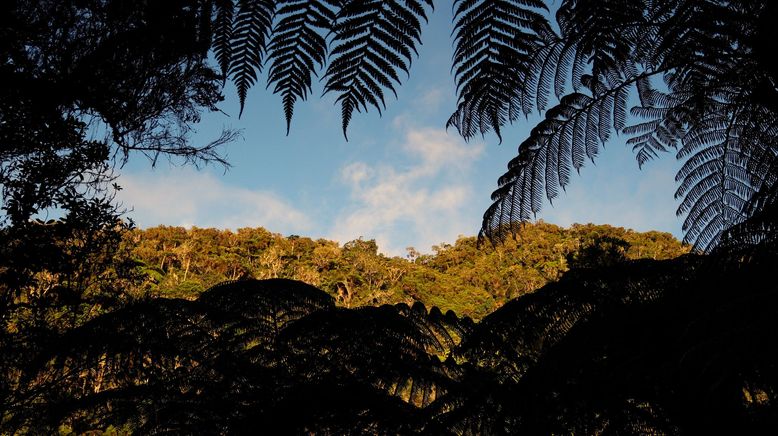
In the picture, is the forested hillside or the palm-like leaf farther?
the forested hillside

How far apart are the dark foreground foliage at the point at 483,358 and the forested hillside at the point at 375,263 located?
12.6 m

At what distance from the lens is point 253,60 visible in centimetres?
59

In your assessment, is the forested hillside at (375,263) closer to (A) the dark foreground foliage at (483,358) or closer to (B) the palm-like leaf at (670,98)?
(A) the dark foreground foliage at (483,358)

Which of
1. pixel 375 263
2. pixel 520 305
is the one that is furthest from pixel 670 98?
pixel 375 263

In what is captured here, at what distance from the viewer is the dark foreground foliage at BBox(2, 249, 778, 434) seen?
650mm

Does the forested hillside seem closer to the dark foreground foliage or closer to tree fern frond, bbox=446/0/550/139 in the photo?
the dark foreground foliage

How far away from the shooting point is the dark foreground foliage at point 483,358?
0.65 meters

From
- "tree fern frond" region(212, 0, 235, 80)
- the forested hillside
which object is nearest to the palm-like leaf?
"tree fern frond" region(212, 0, 235, 80)

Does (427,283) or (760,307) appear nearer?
(760,307)

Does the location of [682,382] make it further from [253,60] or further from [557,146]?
[253,60]

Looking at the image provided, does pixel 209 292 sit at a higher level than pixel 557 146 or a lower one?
lower

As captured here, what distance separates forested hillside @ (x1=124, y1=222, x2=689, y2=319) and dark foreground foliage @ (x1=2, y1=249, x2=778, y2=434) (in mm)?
12579

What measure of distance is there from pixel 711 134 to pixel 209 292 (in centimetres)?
241

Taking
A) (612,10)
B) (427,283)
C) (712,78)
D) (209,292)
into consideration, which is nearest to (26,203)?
(209,292)
